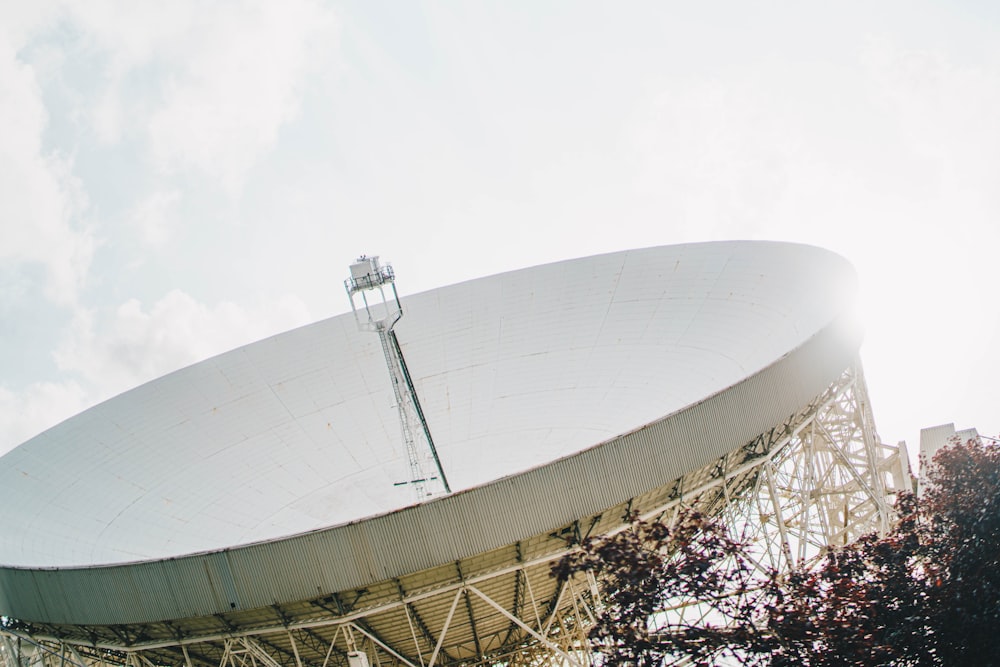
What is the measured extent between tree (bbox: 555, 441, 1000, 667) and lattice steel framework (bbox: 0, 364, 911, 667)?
3.53 feet

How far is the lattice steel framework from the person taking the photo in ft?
49.3

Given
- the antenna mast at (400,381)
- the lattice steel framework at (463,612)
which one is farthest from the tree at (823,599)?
the antenna mast at (400,381)

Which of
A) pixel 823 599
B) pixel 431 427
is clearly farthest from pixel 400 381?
pixel 823 599

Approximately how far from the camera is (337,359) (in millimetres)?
26641

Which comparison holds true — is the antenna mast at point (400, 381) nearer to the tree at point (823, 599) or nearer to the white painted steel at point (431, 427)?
the white painted steel at point (431, 427)

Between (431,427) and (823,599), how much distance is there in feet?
43.3

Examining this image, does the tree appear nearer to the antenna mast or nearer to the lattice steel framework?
the lattice steel framework

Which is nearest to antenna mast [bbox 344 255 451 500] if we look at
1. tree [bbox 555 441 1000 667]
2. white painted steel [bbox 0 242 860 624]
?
white painted steel [bbox 0 242 860 624]

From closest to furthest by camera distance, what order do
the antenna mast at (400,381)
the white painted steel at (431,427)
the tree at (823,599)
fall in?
the tree at (823,599), the white painted steel at (431,427), the antenna mast at (400,381)

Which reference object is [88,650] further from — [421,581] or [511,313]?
[511,313]

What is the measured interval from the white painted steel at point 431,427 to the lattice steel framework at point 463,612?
100 cm

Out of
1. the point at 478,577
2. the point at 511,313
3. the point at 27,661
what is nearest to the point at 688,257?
the point at 511,313

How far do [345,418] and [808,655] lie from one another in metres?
15.0

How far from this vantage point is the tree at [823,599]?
1216 cm
